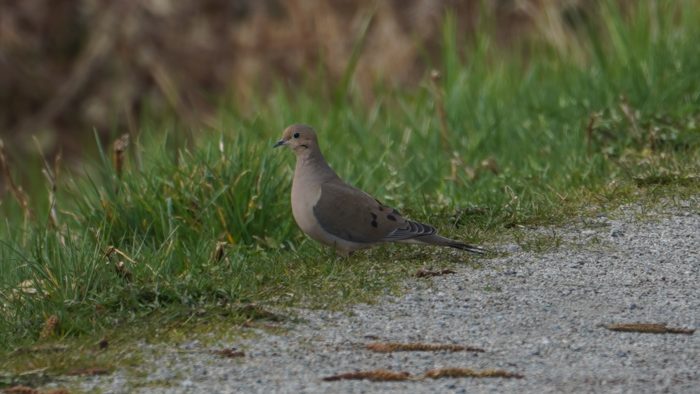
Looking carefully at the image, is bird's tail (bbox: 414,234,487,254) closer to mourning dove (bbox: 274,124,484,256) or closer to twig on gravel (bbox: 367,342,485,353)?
mourning dove (bbox: 274,124,484,256)

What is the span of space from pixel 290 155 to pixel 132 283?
8.10 feet

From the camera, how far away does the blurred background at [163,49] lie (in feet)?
40.8

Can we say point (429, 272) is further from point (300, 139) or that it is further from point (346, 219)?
point (300, 139)

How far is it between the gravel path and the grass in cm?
28

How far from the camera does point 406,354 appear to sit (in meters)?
4.74

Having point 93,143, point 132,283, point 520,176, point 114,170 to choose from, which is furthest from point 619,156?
point 93,143

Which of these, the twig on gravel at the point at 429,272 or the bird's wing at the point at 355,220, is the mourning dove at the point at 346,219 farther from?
the twig on gravel at the point at 429,272

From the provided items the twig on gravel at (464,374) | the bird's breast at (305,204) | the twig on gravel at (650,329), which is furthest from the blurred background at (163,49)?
the twig on gravel at (464,374)

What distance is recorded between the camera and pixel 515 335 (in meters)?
4.96

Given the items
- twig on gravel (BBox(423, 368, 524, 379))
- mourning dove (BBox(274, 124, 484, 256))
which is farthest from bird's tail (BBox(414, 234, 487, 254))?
twig on gravel (BBox(423, 368, 524, 379))

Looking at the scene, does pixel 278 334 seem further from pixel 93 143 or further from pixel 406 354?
pixel 93 143

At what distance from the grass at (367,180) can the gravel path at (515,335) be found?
0.28 meters

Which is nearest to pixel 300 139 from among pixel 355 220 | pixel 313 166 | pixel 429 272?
pixel 313 166

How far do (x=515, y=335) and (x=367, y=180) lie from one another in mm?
3158
